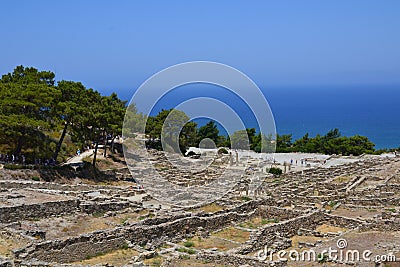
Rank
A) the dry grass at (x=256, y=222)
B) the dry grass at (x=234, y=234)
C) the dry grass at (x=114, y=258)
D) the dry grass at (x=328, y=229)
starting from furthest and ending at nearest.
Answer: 1. the dry grass at (x=256, y=222)
2. the dry grass at (x=328, y=229)
3. the dry grass at (x=234, y=234)
4. the dry grass at (x=114, y=258)

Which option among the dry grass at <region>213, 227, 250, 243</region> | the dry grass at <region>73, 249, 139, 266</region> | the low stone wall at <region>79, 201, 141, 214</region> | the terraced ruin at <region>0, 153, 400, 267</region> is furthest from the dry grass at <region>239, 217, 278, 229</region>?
the dry grass at <region>73, 249, 139, 266</region>

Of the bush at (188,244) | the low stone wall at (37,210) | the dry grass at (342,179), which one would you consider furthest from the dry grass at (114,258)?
the dry grass at (342,179)

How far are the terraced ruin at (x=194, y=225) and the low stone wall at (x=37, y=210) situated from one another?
0.15 ft

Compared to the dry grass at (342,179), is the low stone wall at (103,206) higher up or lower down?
lower down

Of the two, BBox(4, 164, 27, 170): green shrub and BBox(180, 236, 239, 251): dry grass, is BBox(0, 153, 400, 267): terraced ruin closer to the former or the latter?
BBox(180, 236, 239, 251): dry grass

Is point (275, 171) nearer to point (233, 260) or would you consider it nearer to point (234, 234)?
point (234, 234)

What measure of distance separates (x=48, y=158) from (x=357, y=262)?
101 ft

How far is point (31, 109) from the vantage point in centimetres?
3762

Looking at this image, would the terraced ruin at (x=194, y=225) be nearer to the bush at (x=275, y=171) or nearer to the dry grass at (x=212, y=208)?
the dry grass at (x=212, y=208)

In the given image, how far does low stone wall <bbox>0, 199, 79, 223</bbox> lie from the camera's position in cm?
2112

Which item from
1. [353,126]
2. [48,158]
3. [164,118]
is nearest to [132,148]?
[164,118]

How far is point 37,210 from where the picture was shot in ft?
73.4

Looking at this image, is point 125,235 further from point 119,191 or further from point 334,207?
point 334,207

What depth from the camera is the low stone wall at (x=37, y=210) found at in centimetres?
2112
